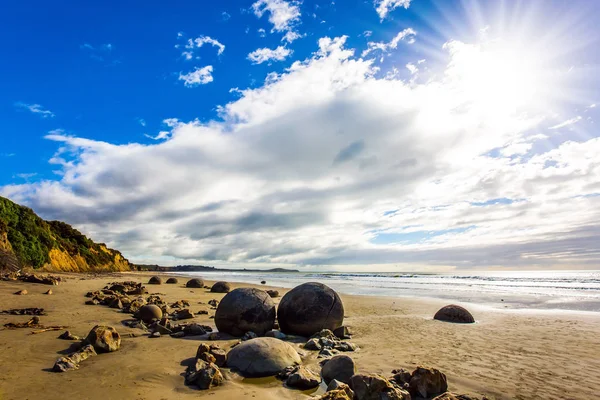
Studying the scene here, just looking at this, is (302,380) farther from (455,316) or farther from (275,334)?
(455,316)

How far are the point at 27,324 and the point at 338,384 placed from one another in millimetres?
9154

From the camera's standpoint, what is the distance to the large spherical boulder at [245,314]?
977cm

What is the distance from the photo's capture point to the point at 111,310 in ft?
43.2

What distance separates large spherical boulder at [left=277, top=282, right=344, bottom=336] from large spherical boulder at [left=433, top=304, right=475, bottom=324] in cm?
558

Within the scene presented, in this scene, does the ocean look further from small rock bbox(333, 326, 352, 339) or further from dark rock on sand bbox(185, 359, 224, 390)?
dark rock on sand bbox(185, 359, 224, 390)

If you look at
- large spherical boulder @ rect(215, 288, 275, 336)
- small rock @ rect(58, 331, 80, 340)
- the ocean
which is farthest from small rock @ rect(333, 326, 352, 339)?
the ocean

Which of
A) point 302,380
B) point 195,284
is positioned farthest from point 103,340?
point 195,284

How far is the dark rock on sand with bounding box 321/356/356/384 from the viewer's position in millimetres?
6125

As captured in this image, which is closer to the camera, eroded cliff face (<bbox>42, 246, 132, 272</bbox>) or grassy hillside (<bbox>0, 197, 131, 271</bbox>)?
grassy hillside (<bbox>0, 197, 131, 271</bbox>)

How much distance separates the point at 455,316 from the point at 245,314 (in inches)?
341

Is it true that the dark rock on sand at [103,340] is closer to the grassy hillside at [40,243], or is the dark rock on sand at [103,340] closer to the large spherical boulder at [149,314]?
the large spherical boulder at [149,314]

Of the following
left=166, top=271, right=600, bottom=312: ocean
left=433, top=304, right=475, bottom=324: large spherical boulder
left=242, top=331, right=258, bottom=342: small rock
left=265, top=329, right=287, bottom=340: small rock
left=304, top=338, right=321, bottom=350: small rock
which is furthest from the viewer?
left=166, top=271, right=600, bottom=312: ocean

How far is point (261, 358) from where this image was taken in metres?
6.61

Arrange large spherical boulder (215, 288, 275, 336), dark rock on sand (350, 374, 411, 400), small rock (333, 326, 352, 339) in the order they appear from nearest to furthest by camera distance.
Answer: dark rock on sand (350, 374, 411, 400) → large spherical boulder (215, 288, 275, 336) → small rock (333, 326, 352, 339)
